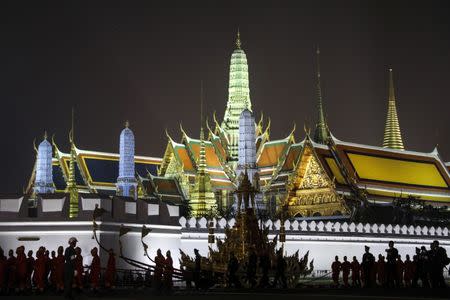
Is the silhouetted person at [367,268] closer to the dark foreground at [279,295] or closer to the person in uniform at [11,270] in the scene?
the dark foreground at [279,295]

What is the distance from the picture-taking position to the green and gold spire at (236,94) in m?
68.7

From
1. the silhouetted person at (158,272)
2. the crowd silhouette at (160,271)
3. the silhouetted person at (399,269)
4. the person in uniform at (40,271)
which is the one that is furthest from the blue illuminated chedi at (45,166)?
the person in uniform at (40,271)

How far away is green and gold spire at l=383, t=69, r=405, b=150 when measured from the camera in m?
76.8

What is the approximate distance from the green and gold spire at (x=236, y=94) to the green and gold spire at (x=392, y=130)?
1271cm

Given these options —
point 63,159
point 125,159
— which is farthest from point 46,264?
point 63,159

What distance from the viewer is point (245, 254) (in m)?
28.7

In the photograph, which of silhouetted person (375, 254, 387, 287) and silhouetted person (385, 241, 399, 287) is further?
silhouetted person (375, 254, 387, 287)

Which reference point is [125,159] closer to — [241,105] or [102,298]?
[241,105]

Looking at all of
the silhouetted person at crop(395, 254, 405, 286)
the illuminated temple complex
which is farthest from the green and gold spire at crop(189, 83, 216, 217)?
Answer: the silhouetted person at crop(395, 254, 405, 286)

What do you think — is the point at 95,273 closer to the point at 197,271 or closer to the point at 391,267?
the point at 197,271

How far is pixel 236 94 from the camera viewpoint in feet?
226

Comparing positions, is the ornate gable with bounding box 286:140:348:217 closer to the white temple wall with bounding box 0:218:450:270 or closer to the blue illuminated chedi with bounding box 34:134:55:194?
the white temple wall with bounding box 0:218:450:270

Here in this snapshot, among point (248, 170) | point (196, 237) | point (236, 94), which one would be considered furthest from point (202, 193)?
point (196, 237)

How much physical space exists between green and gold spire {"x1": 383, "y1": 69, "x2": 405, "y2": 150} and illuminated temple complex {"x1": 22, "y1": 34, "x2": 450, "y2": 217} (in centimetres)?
554
